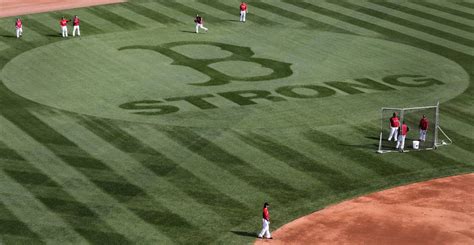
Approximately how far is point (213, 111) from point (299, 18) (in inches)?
943

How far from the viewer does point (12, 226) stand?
36.5 metres

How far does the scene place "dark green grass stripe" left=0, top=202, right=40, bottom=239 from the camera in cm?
3591

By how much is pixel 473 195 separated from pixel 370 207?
484cm

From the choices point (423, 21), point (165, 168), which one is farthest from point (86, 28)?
point (165, 168)

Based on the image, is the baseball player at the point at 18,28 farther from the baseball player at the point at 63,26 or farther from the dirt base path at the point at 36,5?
the dirt base path at the point at 36,5

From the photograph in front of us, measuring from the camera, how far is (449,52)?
2547 inches

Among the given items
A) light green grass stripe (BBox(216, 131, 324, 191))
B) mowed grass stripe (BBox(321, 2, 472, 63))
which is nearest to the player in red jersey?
light green grass stripe (BBox(216, 131, 324, 191))

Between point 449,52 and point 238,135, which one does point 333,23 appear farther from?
point 238,135

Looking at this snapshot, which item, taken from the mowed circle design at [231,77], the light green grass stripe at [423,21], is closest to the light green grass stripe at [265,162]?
the mowed circle design at [231,77]

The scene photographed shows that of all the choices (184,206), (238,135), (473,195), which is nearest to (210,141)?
(238,135)

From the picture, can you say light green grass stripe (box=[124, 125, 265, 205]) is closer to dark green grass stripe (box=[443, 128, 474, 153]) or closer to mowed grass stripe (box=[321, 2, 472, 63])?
dark green grass stripe (box=[443, 128, 474, 153])

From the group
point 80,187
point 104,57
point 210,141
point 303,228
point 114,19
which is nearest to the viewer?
point 303,228

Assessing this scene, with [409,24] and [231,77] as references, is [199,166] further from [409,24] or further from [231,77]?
[409,24]

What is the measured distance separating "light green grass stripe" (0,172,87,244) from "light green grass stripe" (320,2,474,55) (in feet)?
118
